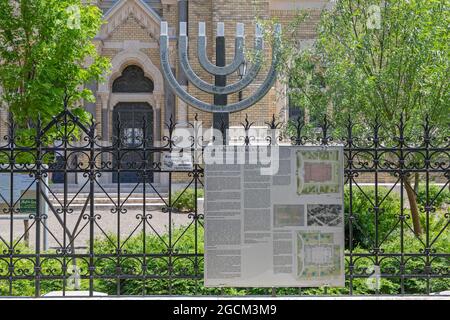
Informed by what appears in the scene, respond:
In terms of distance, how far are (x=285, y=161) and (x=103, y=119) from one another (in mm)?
15982

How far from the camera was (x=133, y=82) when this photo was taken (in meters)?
22.6

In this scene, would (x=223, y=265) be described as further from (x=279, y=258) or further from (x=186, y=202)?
(x=186, y=202)

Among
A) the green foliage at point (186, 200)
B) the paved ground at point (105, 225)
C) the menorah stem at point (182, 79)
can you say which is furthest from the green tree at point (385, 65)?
the menorah stem at point (182, 79)

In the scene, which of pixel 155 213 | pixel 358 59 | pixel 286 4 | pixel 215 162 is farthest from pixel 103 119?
pixel 215 162

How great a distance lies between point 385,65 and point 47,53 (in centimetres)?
604

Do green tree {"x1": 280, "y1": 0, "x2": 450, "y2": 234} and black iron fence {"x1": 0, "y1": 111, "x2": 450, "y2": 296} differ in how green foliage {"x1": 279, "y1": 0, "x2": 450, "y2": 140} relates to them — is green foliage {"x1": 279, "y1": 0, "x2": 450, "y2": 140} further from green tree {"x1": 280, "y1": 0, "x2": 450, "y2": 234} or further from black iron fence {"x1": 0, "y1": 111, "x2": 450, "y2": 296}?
black iron fence {"x1": 0, "y1": 111, "x2": 450, "y2": 296}

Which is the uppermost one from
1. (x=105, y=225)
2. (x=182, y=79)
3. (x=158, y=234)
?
(x=182, y=79)

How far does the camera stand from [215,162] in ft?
22.4

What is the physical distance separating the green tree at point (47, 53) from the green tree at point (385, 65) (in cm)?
430

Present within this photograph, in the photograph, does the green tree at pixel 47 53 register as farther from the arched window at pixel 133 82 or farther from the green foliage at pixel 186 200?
the arched window at pixel 133 82

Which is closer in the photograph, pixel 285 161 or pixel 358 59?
pixel 285 161

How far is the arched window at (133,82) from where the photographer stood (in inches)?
887

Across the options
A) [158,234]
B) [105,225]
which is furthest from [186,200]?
[158,234]

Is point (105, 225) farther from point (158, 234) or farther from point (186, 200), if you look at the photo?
point (158, 234)
